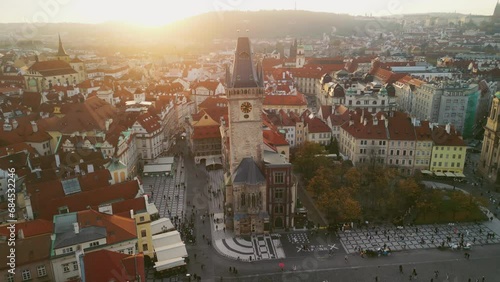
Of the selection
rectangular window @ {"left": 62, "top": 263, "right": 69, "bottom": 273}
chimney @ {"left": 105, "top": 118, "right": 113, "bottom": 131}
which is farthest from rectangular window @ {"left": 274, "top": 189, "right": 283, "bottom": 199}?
chimney @ {"left": 105, "top": 118, "right": 113, "bottom": 131}

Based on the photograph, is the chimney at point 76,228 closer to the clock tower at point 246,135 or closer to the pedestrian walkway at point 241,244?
the pedestrian walkway at point 241,244

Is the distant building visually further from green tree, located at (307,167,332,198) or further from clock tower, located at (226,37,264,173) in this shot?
clock tower, located at (226,37,264,173)

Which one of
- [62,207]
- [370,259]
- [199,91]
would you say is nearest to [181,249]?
[62,207]

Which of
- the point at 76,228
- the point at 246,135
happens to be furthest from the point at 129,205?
the point at 246,135

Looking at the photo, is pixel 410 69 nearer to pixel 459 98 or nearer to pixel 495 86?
pixel 495 86

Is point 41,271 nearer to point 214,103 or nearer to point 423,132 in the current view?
point 423,132

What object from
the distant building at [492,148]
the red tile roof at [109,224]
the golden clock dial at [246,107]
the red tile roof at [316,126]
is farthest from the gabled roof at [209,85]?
the red tile roof at [109,224]
